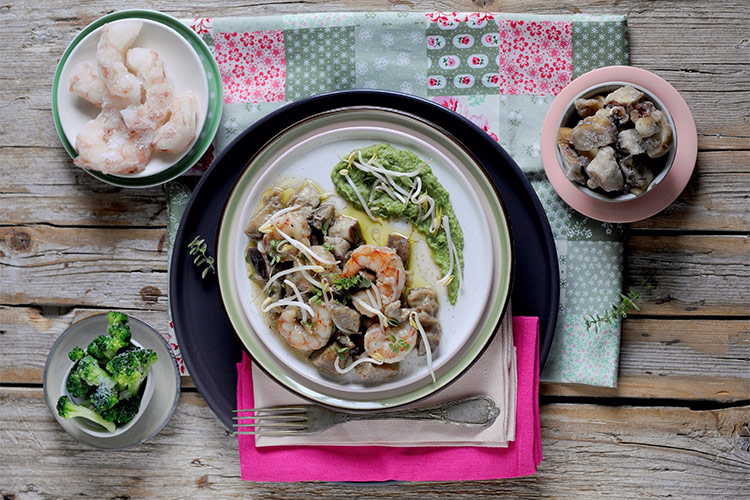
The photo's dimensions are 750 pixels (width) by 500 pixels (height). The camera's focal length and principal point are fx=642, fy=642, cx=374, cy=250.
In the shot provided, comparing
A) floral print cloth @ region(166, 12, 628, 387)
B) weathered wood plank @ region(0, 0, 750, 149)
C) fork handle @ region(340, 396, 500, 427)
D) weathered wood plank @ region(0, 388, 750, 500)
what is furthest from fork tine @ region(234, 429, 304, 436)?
weathered wood plank @ region(0, 0, 750, 149)

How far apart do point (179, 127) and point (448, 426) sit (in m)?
1.28

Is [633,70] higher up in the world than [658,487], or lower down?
higher up

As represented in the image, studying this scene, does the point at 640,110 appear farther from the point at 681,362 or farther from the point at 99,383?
the point at 99,383

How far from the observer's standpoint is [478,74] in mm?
2197

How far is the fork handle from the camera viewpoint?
1.98 m

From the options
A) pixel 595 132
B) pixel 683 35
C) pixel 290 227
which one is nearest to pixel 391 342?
pixel 290 227

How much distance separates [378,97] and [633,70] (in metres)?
0.84

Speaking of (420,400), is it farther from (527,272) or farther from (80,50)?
(80,50)

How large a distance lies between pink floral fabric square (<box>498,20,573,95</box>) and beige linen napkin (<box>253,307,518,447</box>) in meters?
0.79

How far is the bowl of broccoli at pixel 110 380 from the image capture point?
2049mm

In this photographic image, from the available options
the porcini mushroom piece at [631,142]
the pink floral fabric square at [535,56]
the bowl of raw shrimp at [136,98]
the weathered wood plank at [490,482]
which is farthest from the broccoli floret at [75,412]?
the porcini mushroom piece at [631,142]

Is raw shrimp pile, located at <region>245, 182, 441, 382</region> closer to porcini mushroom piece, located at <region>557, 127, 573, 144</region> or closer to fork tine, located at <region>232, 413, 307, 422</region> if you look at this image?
fork tine, located at <region>232, 413, 307, 422</region>

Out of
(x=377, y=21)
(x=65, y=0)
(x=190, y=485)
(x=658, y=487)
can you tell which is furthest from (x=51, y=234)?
(x=658, y=487)

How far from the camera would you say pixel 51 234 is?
7.64ft
